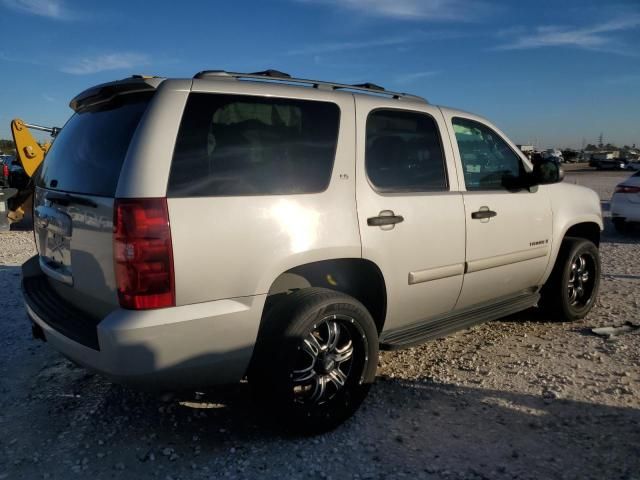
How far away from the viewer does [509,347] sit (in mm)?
4305

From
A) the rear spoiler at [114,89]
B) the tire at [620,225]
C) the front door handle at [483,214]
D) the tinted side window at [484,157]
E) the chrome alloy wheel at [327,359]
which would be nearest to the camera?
the rear spoiler at [114,89]

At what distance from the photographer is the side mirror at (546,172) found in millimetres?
4188

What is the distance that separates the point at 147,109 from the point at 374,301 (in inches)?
68.8

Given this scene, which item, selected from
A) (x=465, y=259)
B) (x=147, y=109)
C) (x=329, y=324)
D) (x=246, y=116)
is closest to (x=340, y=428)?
(x=329, y=324)

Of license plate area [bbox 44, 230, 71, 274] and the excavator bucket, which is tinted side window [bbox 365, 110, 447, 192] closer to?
license plate area [bbox 44, 230, 71, 274]

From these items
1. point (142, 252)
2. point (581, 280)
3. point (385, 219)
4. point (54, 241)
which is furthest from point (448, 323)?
point (54, 241)

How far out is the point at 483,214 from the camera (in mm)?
3781

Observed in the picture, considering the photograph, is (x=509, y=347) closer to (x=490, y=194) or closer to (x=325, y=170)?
(x=490, y=194)

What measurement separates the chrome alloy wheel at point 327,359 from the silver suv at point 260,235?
0.01m

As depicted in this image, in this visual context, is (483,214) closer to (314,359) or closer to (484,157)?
(484,157)

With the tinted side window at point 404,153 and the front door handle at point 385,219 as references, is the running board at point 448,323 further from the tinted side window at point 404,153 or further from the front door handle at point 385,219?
the tinted side window at point 404,153

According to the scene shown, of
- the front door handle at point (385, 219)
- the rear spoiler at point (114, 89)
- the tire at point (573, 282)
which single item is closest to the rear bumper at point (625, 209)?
the tire at point (573, 282)

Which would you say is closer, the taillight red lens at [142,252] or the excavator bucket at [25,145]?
the taillight red lens at [142,252]

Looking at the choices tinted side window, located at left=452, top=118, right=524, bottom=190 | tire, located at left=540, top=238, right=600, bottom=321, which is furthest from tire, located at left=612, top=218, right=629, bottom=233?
tinted side window, located at left=452, top=118, right=524, bottom=190
